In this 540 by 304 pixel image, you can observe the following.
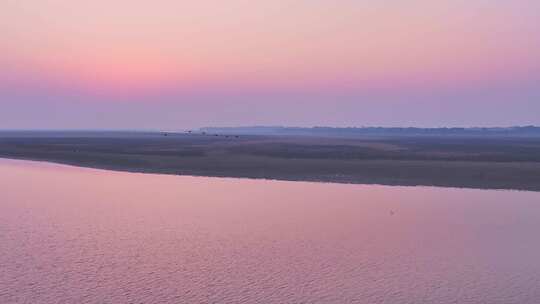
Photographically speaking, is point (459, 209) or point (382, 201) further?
point (382, 201)

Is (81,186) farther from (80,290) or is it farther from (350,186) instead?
(80,290)

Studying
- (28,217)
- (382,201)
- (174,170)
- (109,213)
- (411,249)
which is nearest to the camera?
(411,249)

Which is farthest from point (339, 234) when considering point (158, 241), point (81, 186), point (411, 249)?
point (81, 186)

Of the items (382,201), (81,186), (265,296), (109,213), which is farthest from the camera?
(81,186)

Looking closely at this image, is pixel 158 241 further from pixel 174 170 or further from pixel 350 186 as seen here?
pixel 174 170

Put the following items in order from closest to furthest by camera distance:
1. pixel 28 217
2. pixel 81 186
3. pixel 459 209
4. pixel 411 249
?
Answer: pixel 411 249 → pixel 28 217 → pixel 459 209 → pixel 81 186

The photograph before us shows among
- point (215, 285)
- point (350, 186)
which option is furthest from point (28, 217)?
point (350, 186)
